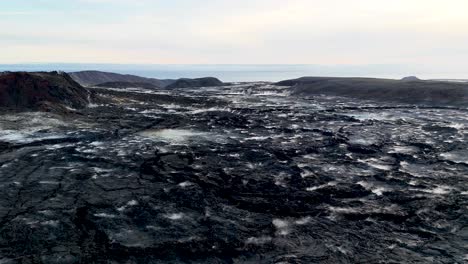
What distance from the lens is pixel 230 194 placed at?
37.3 feet

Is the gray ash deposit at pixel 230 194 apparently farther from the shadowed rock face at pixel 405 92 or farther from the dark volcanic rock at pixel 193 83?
the dark volcanic rock at pixel 193 83

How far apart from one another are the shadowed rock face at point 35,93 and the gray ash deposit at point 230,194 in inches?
190

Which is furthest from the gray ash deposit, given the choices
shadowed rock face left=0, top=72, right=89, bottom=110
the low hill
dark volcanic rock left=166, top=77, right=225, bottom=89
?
the low hill

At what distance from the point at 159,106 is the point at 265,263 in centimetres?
2446

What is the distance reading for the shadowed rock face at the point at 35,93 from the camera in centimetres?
2555

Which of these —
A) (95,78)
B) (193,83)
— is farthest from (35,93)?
(95,78)

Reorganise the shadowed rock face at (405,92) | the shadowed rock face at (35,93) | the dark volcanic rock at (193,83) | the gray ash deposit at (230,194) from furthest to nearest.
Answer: the dark volcanic rock at (193,83) < the shadowed rock face at (405,92) < the shadowed rock face at (35,93) < the gray ash deposit at (230,194)

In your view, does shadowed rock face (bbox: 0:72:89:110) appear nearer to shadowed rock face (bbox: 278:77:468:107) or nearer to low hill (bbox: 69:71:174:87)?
shadowed rock face (bbox: 278:77:468:107)

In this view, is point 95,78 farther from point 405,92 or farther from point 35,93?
point 405,92

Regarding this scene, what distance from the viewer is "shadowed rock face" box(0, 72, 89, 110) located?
25.5 metres

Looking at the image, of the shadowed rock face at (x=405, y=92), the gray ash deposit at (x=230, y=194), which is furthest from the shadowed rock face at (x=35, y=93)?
the shadowed rock face at (x=405, y=92)

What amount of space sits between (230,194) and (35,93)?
20.0 metres

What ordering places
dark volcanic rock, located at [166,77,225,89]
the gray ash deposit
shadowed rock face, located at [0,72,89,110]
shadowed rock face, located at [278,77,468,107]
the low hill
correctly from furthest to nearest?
the low hill, dark volcanic rock, located at [166,77,225,89], shadowed rock face, located at [278,77,468,107], shadowed rock face, located at [0,72,89,110], the gray ash deposit

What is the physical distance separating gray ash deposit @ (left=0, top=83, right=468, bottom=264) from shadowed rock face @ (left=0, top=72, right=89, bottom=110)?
482 cm
